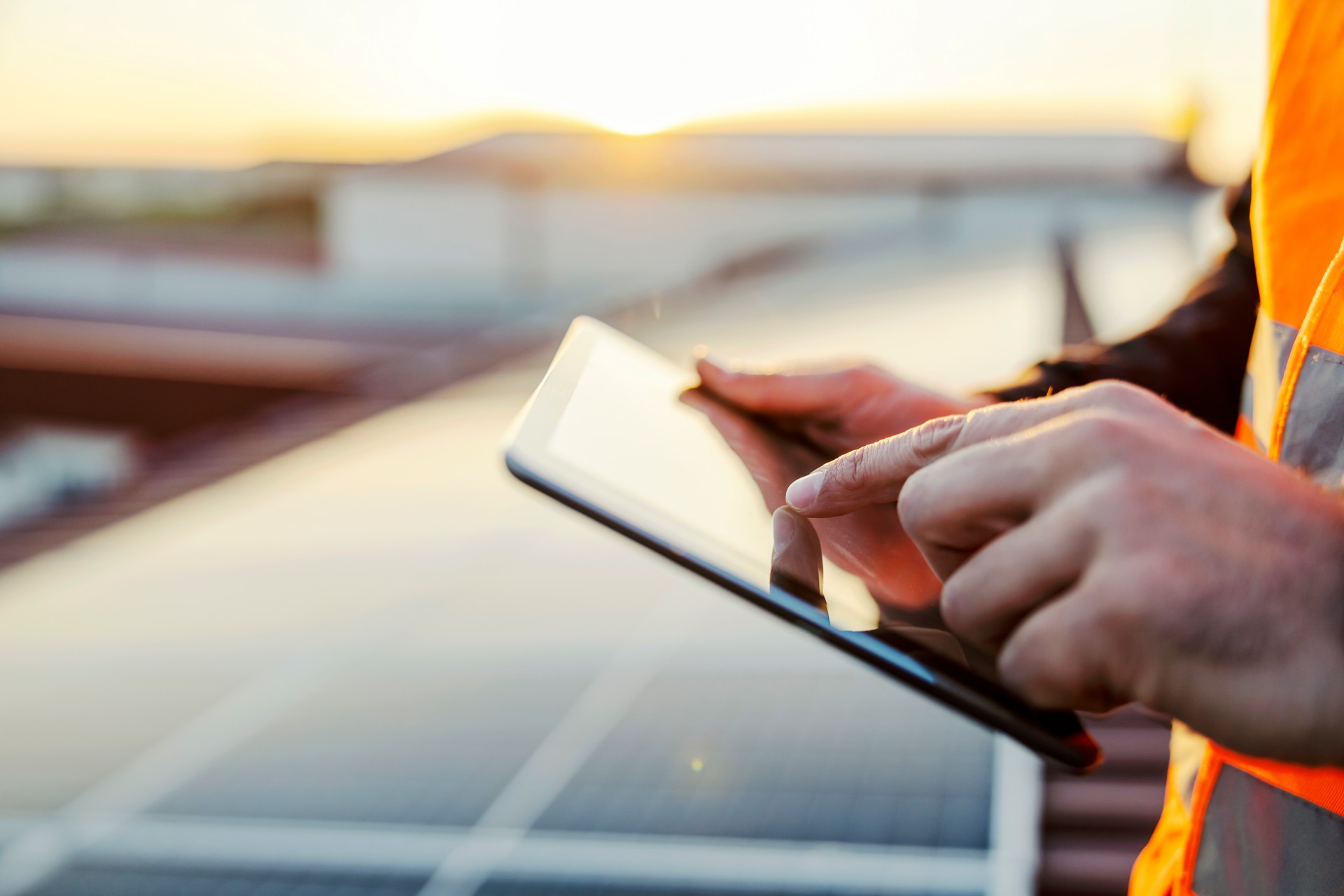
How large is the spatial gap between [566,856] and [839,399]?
0.62 metres

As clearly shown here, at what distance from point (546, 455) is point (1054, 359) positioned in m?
0.44

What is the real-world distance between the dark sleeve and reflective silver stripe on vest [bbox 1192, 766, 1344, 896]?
0.30 metres

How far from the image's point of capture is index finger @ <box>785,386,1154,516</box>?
0.31m

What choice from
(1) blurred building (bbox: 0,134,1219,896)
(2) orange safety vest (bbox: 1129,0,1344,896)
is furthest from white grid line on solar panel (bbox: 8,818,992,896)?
(2) orange safety vest (bbox: 1129,0,1344,896)

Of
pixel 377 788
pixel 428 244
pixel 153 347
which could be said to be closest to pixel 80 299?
pixel 153 347

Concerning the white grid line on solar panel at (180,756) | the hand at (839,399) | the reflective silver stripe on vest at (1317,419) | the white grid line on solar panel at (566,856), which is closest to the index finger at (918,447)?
the reflective silver stripe on vest at (1317,419)

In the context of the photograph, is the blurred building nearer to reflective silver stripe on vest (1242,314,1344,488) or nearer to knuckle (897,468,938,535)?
reflective silver stripe on vest (1242,314,1344,488)

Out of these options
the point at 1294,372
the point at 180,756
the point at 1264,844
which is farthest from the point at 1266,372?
the point at 180,756

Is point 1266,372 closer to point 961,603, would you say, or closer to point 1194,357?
point 1194,357

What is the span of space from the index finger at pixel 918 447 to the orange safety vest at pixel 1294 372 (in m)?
0.15

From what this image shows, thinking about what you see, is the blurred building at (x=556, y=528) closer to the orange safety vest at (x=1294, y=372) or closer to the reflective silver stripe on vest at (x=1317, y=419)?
the orange safety vest at (x=1294, y=372)

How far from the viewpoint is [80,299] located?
10.7 metres

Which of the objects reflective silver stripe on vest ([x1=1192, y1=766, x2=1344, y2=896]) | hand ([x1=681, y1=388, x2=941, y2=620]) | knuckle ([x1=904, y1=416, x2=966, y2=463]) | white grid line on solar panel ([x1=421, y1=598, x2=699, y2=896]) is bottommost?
white grid line on solar panel ([x1=421, y1=598, x2=699, y2=896])

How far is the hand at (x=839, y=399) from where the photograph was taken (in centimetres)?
69
